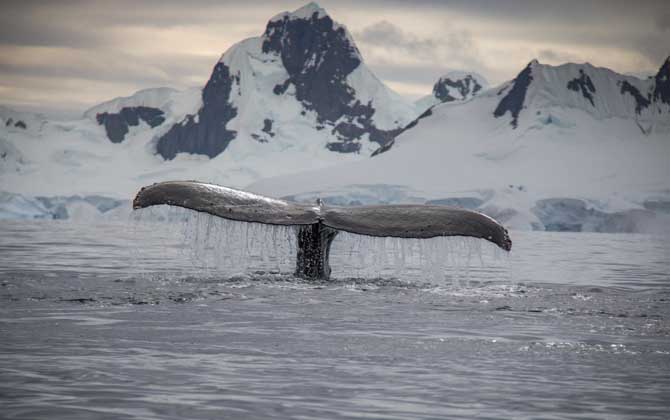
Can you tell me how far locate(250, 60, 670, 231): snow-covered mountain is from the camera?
266ft

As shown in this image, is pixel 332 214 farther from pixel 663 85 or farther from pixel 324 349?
pixel 663 85

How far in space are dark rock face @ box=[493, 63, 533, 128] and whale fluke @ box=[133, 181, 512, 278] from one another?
11166 cm

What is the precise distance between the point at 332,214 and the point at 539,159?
94.4 m

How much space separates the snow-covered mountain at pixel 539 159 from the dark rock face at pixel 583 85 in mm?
109

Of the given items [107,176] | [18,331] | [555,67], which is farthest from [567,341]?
[107,176]

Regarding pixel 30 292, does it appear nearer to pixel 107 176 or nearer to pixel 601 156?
pixel 601 156

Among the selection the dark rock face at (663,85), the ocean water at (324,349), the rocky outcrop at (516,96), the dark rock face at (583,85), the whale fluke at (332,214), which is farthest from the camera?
the dark rock face at (663,85)

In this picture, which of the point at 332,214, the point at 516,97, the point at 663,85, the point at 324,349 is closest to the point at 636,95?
the point at 663,85

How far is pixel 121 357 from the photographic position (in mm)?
6902

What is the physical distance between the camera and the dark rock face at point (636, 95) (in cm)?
11838

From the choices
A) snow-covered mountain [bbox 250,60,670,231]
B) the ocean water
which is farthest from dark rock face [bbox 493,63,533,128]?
the ocean water

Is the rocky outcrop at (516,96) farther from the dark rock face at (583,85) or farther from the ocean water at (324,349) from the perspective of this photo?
the ocean water at (324,349)

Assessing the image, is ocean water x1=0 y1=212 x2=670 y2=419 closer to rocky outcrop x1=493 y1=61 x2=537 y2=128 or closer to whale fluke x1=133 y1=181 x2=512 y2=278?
whale fluke x1=133 y1=181 x2=512 y2=278

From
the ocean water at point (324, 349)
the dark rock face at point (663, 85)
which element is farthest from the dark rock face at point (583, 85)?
the ocean water at point (324, 349)
